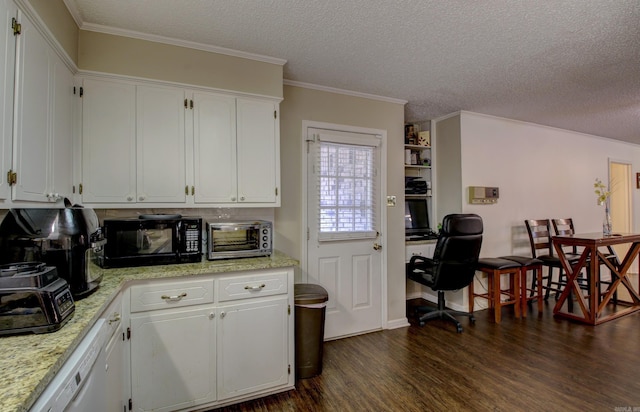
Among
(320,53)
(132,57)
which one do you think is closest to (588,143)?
(320,53)

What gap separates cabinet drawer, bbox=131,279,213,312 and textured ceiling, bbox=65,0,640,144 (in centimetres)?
169

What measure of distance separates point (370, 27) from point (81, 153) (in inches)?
81.4

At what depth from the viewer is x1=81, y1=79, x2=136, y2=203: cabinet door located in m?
2.05

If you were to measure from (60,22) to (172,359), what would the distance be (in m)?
2.05

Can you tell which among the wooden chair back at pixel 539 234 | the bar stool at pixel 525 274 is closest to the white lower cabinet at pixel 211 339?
the bar stool at pixel 525 274

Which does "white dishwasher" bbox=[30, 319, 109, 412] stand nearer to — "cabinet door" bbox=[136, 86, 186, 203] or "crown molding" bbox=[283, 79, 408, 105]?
"cabinet door" bbox=[136, 86, 186, 203]

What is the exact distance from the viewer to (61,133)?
1.80m

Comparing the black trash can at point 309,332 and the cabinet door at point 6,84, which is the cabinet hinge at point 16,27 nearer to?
the cabinet door at point 6,84

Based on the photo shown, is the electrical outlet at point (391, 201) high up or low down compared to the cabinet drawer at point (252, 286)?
up

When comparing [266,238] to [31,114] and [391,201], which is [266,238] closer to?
[31,114]

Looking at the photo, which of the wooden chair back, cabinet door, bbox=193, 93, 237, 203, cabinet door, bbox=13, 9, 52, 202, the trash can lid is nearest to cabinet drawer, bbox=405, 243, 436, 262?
the wooden chair back

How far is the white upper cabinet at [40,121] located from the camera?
138 centimetres

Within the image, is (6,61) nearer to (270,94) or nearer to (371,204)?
(270,94)

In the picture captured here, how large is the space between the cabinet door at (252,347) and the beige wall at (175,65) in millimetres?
1647
